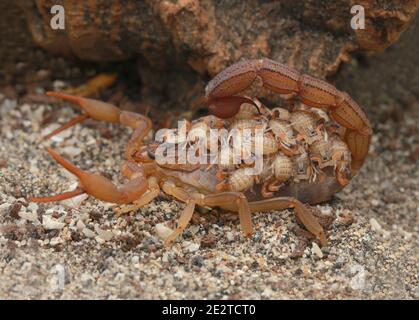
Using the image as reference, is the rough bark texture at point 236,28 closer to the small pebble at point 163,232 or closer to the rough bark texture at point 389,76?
the rough bark texture at point 389,76

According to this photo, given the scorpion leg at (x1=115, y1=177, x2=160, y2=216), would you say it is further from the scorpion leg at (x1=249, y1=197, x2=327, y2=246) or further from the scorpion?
the scorpion leg at (x1=249, y1=197, x2=327, y2=246)

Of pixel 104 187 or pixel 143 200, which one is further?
pixel 143 200

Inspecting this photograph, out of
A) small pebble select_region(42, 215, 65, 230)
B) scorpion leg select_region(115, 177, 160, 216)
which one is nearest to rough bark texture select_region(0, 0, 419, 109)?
scorpion leg select_region(115, 177, 160, 216)

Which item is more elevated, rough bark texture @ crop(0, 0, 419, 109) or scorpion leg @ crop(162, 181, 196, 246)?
rough bark texture @ crop(0, 0, 419, 109)

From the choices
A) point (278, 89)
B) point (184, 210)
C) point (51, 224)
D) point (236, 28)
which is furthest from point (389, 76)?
point (51, 224)

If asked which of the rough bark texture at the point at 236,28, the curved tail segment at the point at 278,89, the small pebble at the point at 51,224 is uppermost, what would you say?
the rough bark texture at the point at 236,28

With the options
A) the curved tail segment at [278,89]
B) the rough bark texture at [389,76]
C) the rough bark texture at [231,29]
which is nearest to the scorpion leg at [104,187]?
the curved tail segment at [278,89]

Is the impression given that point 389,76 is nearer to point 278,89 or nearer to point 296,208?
point 278,89
